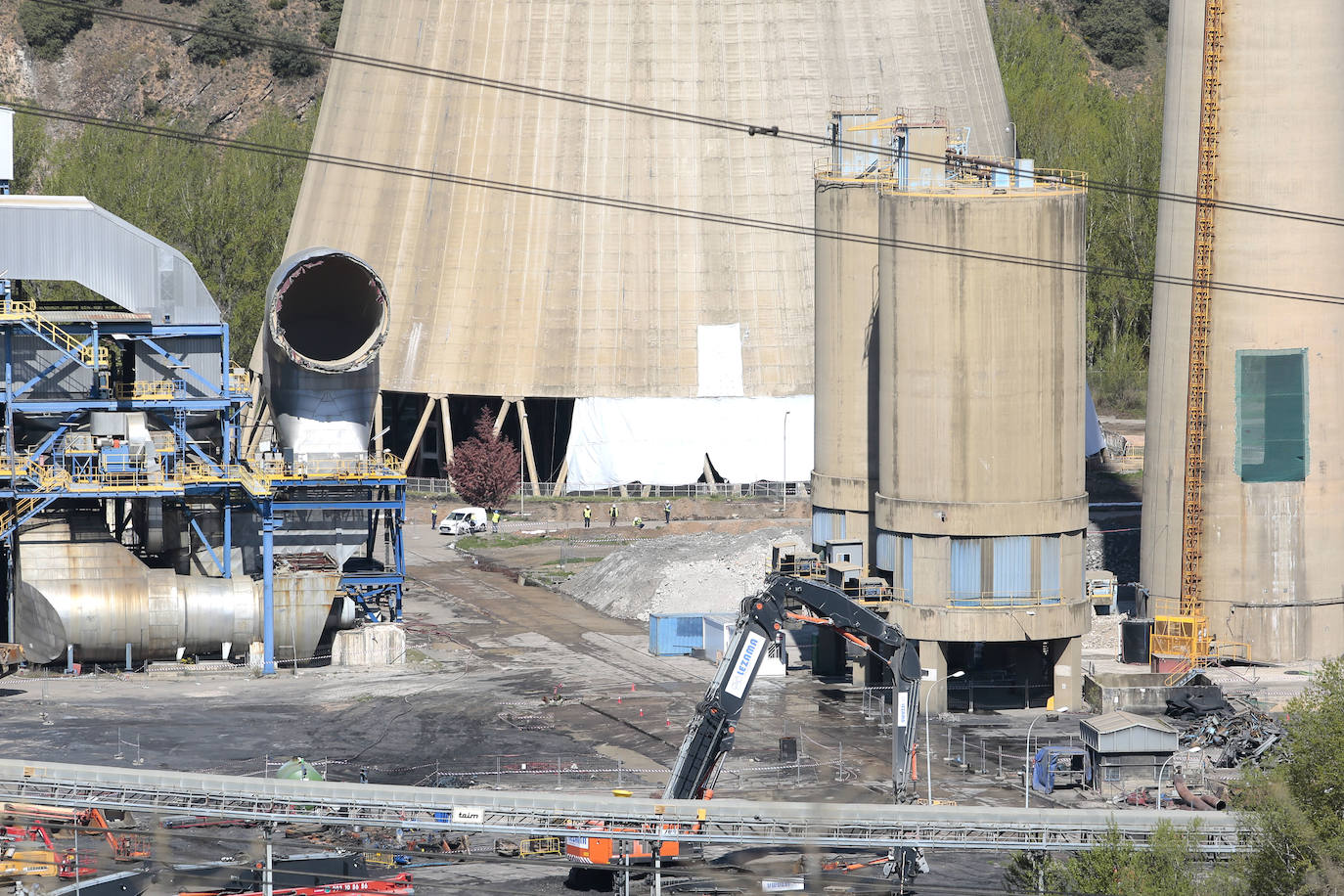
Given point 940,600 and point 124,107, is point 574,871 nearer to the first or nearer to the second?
point 940,600

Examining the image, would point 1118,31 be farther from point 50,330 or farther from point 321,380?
point 50,330

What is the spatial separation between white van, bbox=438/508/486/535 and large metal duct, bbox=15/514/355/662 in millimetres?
27373

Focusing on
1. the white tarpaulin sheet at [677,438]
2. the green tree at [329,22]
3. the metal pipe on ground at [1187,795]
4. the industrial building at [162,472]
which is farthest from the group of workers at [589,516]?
the green tree at [329,22]

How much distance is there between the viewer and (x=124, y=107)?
185 m

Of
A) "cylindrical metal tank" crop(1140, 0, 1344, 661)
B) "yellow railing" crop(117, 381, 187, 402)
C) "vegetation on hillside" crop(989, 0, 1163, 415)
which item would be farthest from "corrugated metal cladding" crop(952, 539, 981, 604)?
"vegetation on hillside" crop(989, 0, 1163, 415)

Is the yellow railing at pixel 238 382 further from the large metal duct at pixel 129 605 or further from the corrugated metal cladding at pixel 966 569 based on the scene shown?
the corrugated metal cladding at pixel 966 569

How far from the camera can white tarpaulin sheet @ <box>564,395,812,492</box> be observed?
102 metres

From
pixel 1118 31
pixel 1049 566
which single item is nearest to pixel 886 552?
pixel 1049 566

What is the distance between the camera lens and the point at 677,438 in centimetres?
10212

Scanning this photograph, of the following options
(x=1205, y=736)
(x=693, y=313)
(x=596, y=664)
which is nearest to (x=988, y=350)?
(x=1205, y=736)

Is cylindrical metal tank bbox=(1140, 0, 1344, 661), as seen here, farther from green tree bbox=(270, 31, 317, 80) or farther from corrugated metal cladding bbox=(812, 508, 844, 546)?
green tree bbox=(270, 31, 317, 80)

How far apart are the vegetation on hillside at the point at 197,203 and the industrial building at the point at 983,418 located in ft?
206

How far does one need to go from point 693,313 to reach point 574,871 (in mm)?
57290

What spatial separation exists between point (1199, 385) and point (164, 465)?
1261 inches
